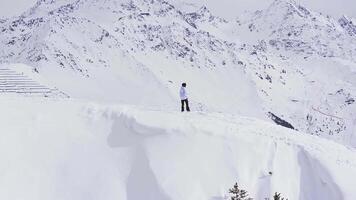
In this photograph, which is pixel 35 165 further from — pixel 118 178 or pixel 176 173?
pixel 176 173

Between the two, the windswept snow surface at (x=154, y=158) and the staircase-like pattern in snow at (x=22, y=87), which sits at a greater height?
the staircase-like pattern in snow at (x=22, y=87)

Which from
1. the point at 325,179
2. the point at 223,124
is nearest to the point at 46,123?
the point at 223,124

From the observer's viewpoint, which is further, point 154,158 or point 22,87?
point 22,87

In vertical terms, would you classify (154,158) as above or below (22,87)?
below

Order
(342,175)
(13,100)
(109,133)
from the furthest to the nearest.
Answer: (13,100) < (109,133) < (342,175)

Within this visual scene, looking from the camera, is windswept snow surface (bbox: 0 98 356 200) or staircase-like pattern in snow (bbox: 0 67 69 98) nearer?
windswept snow surface (bbox: 0 98 356 200)

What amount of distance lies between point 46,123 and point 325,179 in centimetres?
1582

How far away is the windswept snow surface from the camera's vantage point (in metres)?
30.6

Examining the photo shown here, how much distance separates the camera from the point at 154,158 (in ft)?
105

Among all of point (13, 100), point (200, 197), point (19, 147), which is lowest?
point (200, 197)

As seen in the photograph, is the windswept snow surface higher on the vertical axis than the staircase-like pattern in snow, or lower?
lower

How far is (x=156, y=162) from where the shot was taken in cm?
3177

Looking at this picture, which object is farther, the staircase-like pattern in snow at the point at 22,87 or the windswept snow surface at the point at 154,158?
the staircase-like pattern in snow at the point at 22,87

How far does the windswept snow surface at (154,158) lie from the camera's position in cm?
3056
